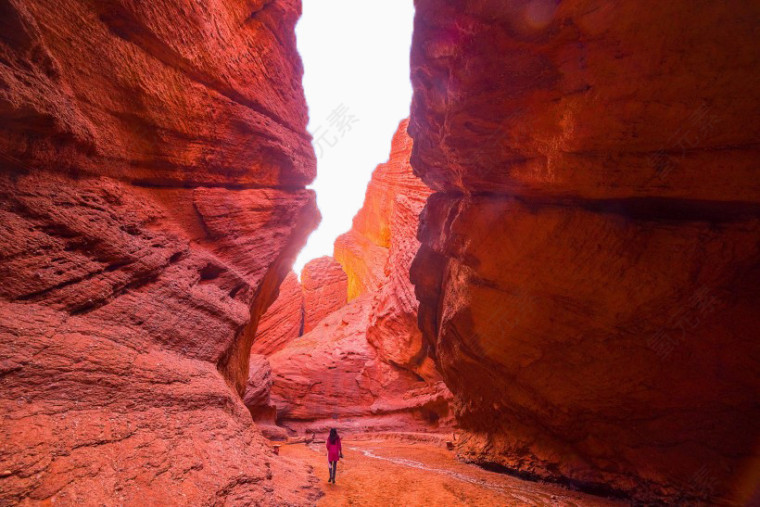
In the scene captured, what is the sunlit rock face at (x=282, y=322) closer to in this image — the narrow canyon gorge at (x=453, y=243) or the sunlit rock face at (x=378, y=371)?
the sunlit rock face at (x=378, y=371)

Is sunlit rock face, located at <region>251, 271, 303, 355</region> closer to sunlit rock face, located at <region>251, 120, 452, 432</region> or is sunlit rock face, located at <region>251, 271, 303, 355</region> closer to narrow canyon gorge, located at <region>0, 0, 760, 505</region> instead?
sunlit rock face, located at <region>251, 120, 452, 432</region>

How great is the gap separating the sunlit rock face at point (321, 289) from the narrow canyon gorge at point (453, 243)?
30935 mm

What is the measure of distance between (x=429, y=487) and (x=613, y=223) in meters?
7.01

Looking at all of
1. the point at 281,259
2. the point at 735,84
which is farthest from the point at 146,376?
the point at 735,84

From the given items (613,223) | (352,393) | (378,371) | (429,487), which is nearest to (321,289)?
(378,371)

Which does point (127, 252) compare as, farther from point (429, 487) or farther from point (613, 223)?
point (613, 223)


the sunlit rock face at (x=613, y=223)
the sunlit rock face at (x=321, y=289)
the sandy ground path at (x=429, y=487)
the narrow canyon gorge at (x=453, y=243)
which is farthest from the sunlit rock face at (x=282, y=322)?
the sunlit rock face at (x=613, y=223)

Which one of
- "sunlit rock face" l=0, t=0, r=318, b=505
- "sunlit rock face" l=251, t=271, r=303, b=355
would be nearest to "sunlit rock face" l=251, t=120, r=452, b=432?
"sunlit rock face" l=251, t=271, r=303, b=355

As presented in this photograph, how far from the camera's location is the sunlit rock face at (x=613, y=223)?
17.4 feet

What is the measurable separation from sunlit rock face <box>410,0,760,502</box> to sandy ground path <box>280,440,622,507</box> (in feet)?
3.83

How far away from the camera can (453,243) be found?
980cm

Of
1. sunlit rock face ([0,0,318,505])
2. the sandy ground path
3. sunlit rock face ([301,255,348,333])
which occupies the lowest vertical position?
the sandy ground path

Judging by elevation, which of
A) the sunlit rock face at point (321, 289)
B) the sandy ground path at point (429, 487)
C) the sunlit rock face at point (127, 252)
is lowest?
the sandy ground path at point (429, 487)

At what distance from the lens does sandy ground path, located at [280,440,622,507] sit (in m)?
6.78
